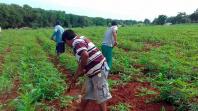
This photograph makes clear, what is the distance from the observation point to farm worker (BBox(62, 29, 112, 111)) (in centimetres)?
668

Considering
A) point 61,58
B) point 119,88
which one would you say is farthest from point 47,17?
point 119,88

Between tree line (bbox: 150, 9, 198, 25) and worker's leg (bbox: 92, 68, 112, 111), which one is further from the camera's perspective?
tree line (bbox: 150, 9, 198, 25)

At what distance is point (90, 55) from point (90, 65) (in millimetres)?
157

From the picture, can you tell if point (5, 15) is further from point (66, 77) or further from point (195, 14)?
point (66, 77)

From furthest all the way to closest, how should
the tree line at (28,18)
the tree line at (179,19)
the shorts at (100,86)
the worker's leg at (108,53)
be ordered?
the tree line at (28,18) < the tree line at (179,19) < the worker's leg at (108,53) < the shorts at (100,86)

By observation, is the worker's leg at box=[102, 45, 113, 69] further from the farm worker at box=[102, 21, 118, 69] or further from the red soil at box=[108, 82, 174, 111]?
the red soil at box=[108, 82, 174, 111]

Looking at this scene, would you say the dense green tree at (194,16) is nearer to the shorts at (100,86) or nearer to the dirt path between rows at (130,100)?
the dirt path between rows at (130,100)

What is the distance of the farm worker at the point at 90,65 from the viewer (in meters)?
6.68

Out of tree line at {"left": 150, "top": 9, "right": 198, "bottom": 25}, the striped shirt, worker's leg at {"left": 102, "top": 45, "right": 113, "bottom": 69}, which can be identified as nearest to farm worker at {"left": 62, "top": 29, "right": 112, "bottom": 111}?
the striped shirt

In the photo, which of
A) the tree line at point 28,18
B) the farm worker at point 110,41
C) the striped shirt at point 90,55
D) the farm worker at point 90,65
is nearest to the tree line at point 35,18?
the tree line at point 28,18

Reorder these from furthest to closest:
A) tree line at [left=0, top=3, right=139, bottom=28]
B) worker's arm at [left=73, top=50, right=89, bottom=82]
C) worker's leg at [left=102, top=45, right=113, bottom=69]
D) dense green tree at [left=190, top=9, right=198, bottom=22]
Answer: tree line at [left=0, top=3, right=139, bottom=28] → dense green tree at [left=190, top=9, right=198, bottom=22] → worker's leg at [left=102, top=45, right=113, bottom=69] → worker's arm at [left=73, top=50, right=89, bottom=82]

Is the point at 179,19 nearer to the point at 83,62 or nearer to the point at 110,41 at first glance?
the point at 110,41

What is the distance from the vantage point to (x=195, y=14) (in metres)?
87.8

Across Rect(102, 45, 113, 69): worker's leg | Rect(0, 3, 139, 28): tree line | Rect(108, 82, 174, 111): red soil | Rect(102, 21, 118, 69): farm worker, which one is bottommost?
Rect(0, 3, 139, 28): tree line
